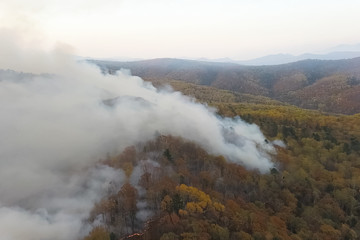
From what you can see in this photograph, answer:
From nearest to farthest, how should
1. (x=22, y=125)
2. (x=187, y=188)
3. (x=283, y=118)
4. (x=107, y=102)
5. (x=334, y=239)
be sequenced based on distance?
(x=334, y=239), (x=187, y=188), (x=22, y=125), (x=107, y=102), (x=283, y=118)

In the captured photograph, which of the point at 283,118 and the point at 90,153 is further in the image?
the point at 283,118

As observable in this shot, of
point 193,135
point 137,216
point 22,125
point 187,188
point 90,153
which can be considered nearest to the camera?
point 137,216

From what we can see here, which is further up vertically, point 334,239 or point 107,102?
point 107,102

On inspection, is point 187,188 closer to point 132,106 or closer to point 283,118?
point 132,106

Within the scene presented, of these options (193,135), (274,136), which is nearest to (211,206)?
(193,135)

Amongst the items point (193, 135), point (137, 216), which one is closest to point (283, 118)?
point (193, 135)

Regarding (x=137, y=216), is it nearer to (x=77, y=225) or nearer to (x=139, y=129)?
(x=77, y=225)
